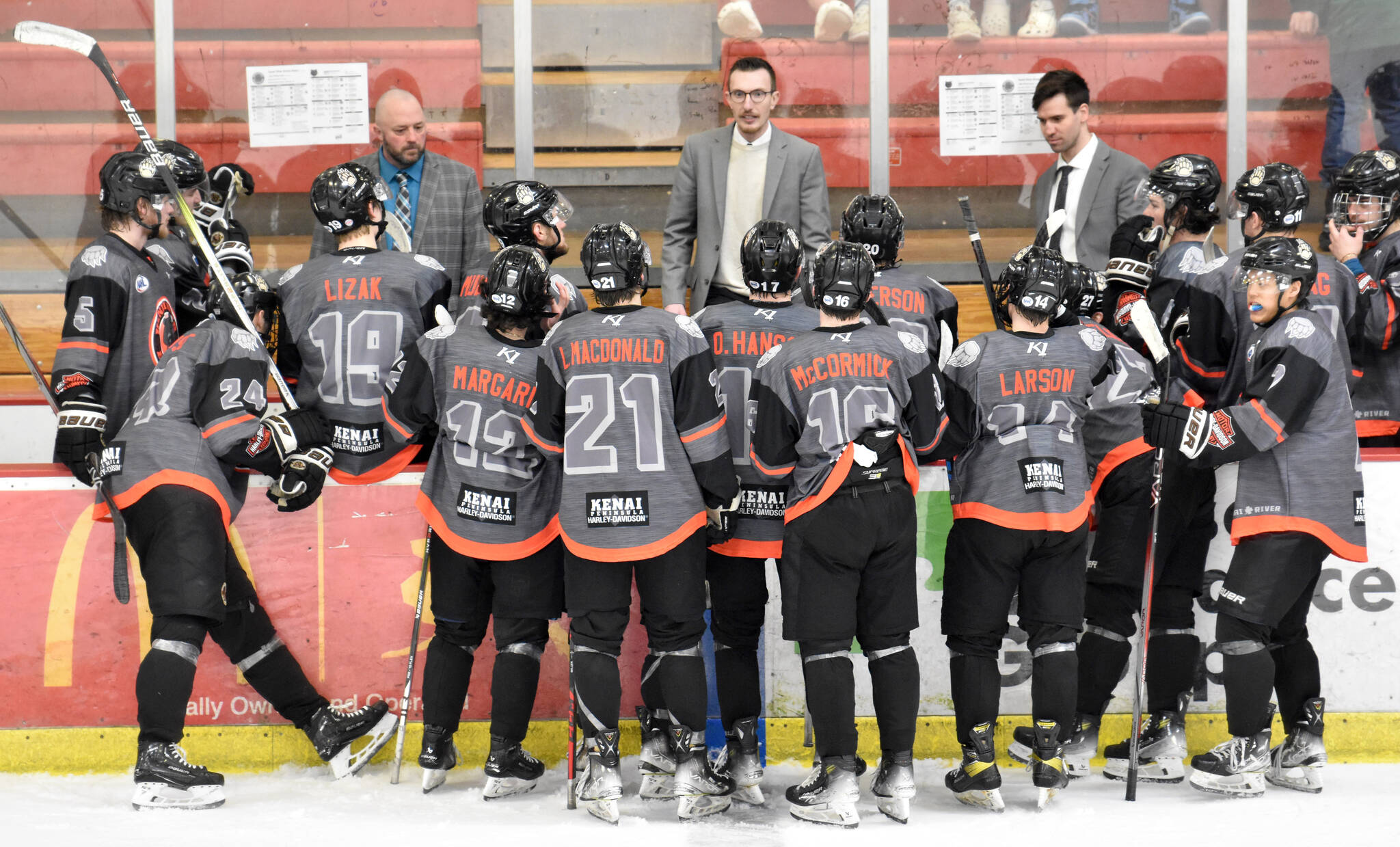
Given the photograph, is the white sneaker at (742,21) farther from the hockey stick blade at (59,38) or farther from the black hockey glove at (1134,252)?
the hockey stick blade at (59,38)

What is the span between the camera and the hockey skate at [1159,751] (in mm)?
3721

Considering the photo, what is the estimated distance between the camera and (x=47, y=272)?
17.1 feet

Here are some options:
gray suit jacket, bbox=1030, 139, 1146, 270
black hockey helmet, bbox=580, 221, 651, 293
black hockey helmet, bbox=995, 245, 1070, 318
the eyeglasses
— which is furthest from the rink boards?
the eyeglasses

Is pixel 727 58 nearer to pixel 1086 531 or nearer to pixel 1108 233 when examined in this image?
pixel 1108 233

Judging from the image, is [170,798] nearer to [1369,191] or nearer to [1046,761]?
[1046,761]

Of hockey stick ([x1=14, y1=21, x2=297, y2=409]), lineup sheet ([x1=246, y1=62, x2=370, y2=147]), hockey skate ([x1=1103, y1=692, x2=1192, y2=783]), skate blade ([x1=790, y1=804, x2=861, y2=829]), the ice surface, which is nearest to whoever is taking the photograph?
the ice surface

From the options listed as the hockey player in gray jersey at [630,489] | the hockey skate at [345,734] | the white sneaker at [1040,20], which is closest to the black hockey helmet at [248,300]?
the hockey player in gray jersey at [630,489]

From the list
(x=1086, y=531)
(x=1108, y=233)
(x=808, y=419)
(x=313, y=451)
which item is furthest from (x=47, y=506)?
(x=1108, y=233)

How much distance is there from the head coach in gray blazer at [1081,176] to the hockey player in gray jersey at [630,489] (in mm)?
1801

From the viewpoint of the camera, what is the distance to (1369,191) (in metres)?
4.05

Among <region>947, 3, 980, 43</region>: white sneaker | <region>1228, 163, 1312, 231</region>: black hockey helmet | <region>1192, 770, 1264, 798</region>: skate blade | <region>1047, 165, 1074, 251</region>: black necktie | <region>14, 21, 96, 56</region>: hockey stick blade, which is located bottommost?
<region>1192, 770, 1264, 798</region>: skate blade

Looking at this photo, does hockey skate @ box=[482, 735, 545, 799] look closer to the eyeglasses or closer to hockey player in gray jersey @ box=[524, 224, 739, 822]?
hockey player in gray jersey @ box=[524, 224, 739, 822]

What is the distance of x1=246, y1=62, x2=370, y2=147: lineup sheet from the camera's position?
17.0 ft

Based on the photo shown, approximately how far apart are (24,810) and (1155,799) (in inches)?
117
